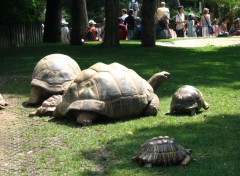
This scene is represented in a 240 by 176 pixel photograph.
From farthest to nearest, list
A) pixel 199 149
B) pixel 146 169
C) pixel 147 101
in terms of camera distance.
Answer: pixel 147 101, pixel 199 149, pixel 146 169

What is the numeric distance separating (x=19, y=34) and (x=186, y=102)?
1758cm

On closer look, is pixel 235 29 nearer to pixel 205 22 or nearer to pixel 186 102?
pixel 205 22

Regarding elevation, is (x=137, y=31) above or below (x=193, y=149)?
above

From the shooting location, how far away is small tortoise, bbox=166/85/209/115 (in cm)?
836

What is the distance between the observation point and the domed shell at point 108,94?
8023 millimetres

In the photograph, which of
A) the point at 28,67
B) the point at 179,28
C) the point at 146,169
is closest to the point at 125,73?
the point at 146,169

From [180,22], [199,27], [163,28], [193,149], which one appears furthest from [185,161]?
[199,27]

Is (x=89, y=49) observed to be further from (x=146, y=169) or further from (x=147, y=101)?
(x=146, y=169)

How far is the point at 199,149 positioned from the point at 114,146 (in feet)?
3.43

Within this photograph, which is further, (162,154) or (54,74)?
(54,74)

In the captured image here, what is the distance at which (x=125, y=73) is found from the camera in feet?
27.6

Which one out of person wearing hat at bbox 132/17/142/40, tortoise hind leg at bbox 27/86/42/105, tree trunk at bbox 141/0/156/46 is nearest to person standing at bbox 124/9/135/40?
person wearing hat at bbox 132/17/142/40

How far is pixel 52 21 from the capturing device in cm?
2588

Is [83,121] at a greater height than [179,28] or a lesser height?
lesser
